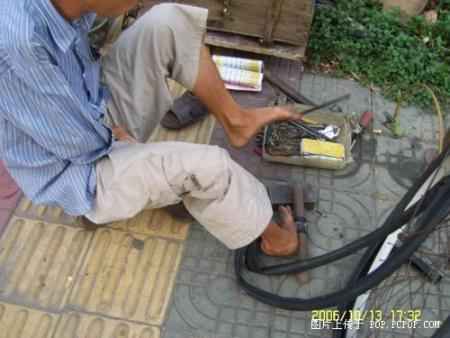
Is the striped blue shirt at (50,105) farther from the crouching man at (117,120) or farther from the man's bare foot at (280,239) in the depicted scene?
the man's bare foot at (280,239)

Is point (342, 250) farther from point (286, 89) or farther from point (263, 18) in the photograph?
point (263, 18)

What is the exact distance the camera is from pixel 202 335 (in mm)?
1809

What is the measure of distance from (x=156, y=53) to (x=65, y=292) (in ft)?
2.95

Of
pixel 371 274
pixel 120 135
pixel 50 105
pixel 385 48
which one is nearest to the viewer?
pixel 50 105

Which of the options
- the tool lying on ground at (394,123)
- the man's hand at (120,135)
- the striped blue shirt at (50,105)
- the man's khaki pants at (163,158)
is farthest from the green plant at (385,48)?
the striped blue shirt at (50,105)

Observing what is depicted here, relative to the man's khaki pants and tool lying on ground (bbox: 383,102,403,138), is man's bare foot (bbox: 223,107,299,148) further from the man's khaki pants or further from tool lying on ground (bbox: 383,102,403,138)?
tool lying on ground (bbox: 383,102,403,138)

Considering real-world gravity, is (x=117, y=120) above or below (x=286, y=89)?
above

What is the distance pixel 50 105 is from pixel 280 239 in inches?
38.0

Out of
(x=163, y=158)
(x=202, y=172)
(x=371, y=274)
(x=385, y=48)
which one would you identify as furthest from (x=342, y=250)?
(x=385, y=48)

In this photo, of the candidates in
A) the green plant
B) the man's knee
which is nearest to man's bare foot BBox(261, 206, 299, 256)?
the man's knee

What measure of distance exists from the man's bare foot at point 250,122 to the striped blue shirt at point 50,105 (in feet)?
1.67

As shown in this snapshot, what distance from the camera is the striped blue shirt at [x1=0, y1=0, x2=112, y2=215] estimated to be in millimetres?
1225

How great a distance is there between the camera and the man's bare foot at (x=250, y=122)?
1.99 m

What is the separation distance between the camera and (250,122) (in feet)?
6.59
